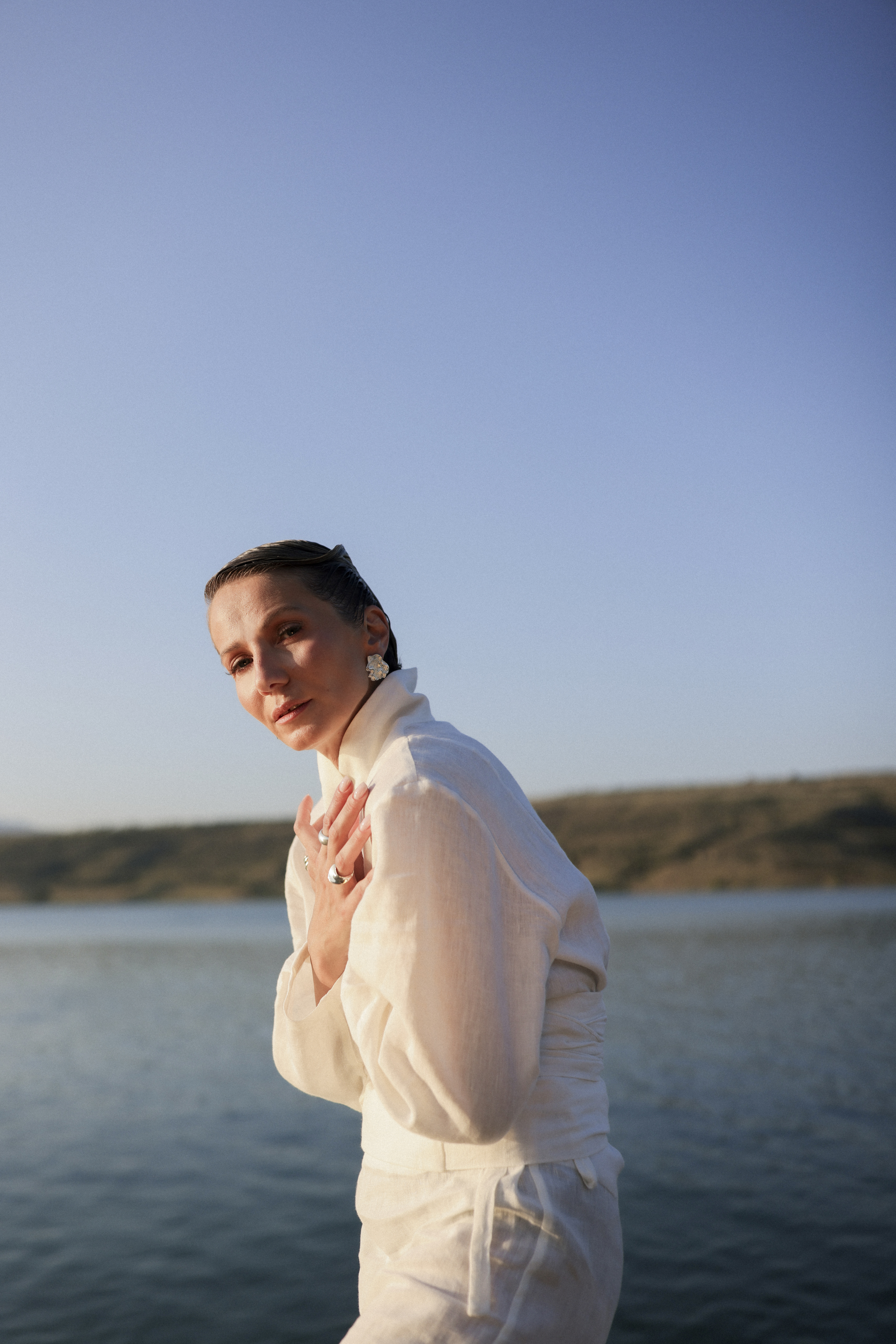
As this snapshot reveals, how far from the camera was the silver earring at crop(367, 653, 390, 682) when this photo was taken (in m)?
1.81

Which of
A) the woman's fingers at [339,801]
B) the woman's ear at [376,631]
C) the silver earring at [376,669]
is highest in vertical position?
the woman's ear at [376,631]

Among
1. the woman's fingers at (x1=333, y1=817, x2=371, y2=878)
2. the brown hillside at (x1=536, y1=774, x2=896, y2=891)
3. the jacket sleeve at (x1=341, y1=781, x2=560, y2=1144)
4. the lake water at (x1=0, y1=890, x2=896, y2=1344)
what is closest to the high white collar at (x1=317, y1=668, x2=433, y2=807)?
the woman's fingers at (x1=333, y1=817, x2=371, y2=878)

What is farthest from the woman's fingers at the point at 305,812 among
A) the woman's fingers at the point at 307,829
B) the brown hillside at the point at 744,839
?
the brown hillside at the point at 744,839

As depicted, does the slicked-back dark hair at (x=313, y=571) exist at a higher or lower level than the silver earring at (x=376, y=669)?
higher

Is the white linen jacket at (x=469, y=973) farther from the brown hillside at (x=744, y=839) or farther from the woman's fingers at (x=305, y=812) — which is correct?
the brown hillside at (x=744, y=839)

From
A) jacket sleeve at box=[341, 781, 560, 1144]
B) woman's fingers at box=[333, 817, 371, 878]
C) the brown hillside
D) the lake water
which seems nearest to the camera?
jacket sleeve at box=[341, 781, 560, 1144]

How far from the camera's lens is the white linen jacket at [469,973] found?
1244 millimetres

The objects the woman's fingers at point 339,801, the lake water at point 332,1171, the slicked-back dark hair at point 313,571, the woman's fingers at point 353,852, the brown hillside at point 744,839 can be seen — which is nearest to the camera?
the woman's fingers at point 353,852

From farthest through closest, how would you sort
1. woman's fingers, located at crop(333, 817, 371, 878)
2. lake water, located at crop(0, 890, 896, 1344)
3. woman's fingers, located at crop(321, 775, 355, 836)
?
lake water, located at crop(0, 890, 896, 1344) → woman's fingers, located at crop(321, 775, 355, 836) → woman's fingers, located at crop(333, 817, 371, 878)

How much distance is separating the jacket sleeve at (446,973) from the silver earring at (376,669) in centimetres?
51

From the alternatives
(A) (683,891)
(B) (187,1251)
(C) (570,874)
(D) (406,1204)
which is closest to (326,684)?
(C) (570,874)

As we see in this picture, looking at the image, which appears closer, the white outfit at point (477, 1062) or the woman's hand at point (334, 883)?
the white outfit at point (477, 1062)

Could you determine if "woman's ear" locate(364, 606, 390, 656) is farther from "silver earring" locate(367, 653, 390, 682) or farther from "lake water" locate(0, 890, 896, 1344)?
"lake water" locate(0, 890, 896, 1344)

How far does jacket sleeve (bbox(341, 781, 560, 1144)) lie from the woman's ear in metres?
0.56
